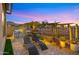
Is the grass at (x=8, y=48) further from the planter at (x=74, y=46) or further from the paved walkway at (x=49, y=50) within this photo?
the planter at (x=74, y=46)

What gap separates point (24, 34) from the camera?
1164mm

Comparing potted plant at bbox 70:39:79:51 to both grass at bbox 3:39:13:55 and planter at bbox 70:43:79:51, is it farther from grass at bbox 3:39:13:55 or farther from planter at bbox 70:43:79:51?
grass at bbox 3:39:13:55

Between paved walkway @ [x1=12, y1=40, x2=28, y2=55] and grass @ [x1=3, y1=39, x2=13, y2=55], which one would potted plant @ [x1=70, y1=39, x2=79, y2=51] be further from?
grass @ [x1=3, y1=39, x2=13, y2=55]

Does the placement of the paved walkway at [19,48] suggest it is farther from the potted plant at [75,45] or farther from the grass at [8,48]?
the potted plant at [75,45]

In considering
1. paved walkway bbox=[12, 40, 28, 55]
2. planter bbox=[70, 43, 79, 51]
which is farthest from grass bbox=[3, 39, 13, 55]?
planter bbox=[70, 43, 79, 51]

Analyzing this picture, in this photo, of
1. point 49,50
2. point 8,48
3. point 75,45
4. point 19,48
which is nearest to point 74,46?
point 75,45

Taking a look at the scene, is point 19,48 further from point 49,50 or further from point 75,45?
point 75,45

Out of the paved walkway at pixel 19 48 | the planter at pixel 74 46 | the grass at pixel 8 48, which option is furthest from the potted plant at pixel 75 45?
the grass at pixel 8 48

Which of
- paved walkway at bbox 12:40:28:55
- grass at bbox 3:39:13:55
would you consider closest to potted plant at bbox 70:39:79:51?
paved walkway at bbox 12:40:28:55

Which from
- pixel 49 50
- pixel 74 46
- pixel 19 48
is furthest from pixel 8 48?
pixel 74 46

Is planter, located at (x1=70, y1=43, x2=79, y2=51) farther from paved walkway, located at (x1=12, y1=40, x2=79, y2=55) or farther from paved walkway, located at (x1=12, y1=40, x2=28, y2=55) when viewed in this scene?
paved walkway, located at (x1=12, y1=40, x2=28, y2=55)
